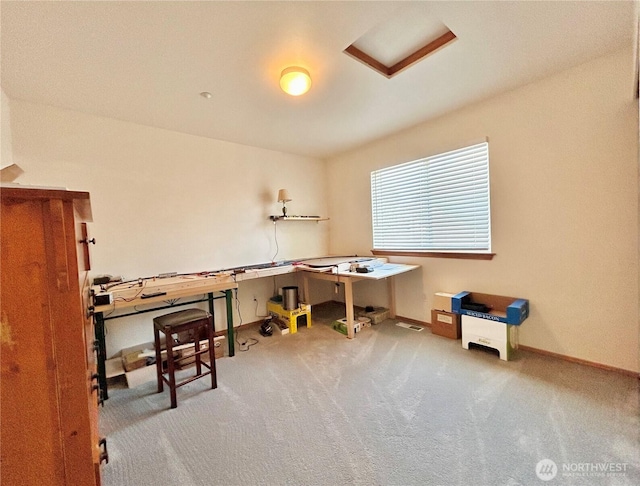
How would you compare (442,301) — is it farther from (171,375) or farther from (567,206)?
(171,375)

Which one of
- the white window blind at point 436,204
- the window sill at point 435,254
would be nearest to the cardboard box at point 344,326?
the window sill at point 435,254

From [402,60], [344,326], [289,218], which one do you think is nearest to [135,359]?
[344,326]

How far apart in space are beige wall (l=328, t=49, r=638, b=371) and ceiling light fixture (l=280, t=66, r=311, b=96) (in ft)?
5.90

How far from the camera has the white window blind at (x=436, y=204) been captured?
2.73 m

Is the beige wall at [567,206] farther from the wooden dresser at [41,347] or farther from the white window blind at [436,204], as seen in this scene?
the wooden dresser at [41,347]

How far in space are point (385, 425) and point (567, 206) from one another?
232 centimetres

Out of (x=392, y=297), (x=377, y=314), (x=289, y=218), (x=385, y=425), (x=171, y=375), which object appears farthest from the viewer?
(x=289, y=218)

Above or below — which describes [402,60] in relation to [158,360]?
above

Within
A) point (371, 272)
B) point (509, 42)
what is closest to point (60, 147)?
point (371, 272)

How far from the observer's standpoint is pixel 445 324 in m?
2.88

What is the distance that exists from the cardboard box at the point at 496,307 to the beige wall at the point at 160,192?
7.69ft

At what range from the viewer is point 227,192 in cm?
333

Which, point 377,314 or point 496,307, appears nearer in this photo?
point 496,307

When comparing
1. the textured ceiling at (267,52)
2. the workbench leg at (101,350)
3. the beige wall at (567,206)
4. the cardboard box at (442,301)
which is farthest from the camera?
the cardboard box at (442,301)
